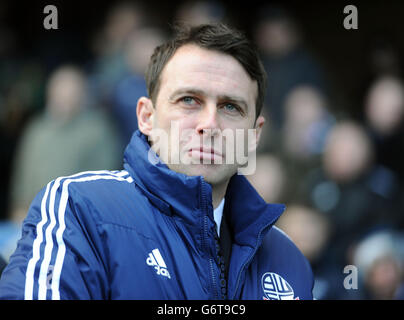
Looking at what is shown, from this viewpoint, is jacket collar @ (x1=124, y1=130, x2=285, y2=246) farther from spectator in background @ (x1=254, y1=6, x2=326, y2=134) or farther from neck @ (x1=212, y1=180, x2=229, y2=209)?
spectator in background @ (x1=254, y1=6, x2=326, y2=134)

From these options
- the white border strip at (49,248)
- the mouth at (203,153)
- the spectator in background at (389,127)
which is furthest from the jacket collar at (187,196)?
the spectator in background at (389,127)

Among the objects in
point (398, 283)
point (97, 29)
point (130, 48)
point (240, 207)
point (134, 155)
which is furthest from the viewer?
point (97, 29)

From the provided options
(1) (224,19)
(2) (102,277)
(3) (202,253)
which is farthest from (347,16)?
(2) (102,277)

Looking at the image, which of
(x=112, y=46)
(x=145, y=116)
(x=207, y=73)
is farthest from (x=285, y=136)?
(x=207, y=73)

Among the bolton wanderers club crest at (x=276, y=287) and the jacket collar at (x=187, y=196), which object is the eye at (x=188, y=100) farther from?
the bolton wanderers club crest at (x=276, y=287)

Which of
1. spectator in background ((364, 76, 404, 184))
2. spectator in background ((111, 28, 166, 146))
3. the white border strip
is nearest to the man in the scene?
the white border strip

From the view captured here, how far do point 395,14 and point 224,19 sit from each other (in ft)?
4.93

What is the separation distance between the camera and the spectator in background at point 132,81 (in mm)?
4160

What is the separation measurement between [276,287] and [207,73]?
2.72 ft

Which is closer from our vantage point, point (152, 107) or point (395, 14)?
point (152, 107)

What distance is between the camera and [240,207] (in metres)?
2.25

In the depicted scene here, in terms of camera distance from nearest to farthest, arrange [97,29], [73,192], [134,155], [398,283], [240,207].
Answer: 1. [73,192]
2. [134,155]
3. [240,207]
4. [398,283]
5. [97,29]

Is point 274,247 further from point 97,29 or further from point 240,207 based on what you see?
point 97,29

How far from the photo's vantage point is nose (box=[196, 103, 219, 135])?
2.05 metres
